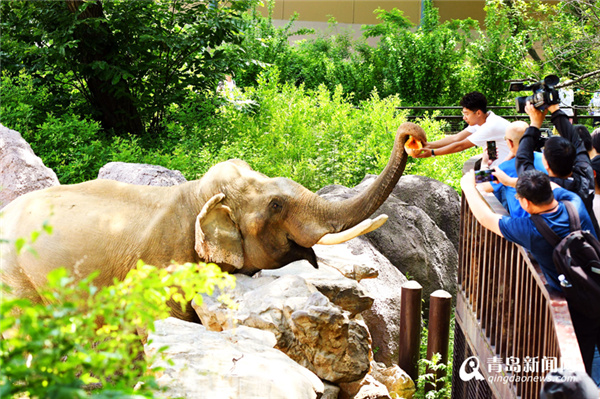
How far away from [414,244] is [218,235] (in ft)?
13.3

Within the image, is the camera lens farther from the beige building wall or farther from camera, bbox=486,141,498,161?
the beige building wall

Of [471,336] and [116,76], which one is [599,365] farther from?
[116,76]

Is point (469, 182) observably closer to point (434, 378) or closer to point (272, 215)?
point (272, 215)

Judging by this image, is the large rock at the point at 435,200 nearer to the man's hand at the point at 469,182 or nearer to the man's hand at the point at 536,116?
the man's hand at the point at 536,116

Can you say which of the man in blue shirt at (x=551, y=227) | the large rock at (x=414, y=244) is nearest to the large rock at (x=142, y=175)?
the large rock at (x=414, y=244)

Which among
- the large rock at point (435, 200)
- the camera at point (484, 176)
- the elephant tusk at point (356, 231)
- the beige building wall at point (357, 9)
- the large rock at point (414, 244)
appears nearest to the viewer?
the camera at point (484, 176)

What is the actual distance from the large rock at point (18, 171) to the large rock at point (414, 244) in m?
3.03

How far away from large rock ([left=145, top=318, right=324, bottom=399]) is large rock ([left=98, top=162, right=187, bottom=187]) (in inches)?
141

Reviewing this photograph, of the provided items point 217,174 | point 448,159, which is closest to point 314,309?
point 217,174

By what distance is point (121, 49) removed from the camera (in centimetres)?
1027

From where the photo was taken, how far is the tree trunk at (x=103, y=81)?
10047 mm

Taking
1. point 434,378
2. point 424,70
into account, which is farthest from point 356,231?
point 424,70

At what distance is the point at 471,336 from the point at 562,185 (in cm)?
162

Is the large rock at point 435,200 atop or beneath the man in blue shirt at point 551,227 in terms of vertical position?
beneath
